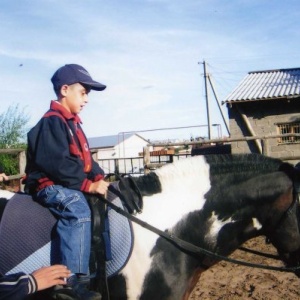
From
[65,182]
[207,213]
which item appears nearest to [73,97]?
[65,182]

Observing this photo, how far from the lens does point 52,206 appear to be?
8.03 ft

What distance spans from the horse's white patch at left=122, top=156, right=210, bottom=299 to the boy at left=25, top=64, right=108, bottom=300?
30 cm

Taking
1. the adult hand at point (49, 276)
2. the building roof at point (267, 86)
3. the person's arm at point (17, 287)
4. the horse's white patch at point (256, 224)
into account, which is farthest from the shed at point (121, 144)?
the person's arm at point (17, 287)

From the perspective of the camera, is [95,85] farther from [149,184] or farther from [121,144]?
[121,144]

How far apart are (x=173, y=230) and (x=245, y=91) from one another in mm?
14912

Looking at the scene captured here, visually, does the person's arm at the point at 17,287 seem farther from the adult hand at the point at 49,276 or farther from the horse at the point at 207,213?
the horse at the point at 207,213

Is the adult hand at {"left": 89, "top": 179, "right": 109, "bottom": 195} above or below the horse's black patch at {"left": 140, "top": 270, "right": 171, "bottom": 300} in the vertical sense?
above

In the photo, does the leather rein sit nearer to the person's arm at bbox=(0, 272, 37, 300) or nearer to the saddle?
the saddle

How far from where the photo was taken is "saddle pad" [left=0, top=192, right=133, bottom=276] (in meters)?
2.37

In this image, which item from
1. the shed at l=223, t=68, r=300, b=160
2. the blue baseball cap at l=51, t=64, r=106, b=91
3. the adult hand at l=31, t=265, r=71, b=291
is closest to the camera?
the adult hand at l=31, t=265, r=71, b=291

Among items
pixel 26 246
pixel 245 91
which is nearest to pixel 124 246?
pixel 26 246

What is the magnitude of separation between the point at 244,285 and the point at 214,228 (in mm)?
2866

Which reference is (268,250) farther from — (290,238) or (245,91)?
(245,91)

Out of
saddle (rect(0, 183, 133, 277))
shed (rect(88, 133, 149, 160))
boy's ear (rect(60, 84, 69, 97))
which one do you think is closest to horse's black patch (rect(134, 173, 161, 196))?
saddle (rect(0, 183, 133, 277))
